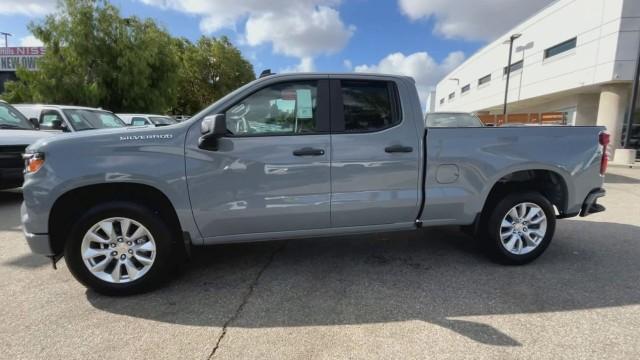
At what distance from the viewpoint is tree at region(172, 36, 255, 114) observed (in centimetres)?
3756

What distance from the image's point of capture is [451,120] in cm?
993

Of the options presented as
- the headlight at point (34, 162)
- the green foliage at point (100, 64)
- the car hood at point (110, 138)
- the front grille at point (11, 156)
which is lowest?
the front grille at point (11, 156)

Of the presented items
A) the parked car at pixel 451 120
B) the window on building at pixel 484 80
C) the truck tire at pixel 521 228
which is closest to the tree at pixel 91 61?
the parked car at pixel 451 120

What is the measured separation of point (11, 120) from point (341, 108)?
734 centimetres

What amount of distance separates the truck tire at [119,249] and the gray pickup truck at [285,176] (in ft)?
0.04

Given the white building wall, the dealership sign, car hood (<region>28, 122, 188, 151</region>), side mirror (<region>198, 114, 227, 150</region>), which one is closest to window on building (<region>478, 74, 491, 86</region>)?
the white building wall

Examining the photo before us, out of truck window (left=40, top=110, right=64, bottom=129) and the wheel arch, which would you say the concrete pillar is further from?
truck window (left=40, top=110, right=64, bottom=129)

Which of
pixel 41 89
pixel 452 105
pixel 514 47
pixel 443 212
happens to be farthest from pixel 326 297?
pixel 452 105

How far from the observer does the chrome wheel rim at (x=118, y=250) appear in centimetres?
316

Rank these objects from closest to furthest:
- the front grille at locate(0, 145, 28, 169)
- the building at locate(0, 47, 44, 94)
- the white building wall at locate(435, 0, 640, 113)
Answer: the front grille at locate(0, 145, 28, 169), the white building wall at locate(435, 0, 640, 113), the building at locate(0, 47, 44, 94)

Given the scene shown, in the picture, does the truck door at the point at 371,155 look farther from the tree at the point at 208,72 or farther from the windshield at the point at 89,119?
the tree at the point at 208,72

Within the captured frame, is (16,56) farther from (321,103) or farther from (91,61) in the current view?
(321,103)

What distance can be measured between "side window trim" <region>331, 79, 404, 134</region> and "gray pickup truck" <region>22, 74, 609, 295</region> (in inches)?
0.4

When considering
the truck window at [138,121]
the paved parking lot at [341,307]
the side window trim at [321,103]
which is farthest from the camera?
the truck window at [138,121]
